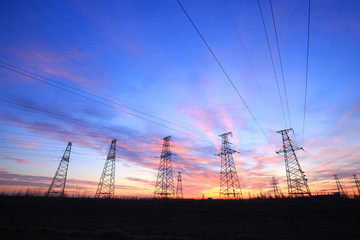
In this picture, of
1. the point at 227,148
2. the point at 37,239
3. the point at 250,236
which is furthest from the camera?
the point at 227,148

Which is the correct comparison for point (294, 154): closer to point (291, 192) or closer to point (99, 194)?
point (291, 192)

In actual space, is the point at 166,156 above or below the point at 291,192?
above

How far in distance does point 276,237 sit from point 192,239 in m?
6.55

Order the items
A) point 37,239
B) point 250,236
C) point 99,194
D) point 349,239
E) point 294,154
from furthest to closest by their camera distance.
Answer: point 99,194
point 294,154
point 250,236
point 349,239
point 37,239

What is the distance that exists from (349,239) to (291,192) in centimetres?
2931

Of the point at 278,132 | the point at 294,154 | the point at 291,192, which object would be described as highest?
the point at 278,132

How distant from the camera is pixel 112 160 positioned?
48000 millimetres

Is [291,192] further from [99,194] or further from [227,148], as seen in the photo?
[99,194]

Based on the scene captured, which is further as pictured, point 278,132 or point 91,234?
point 278,132

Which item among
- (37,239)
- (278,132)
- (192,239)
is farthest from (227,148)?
(37,239)

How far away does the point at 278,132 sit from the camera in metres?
38.2

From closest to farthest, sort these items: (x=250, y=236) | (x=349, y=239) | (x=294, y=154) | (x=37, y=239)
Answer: (x=37, y=239) → (x=349, y=239) → (x=250, y=236) → (x=294, y=154)

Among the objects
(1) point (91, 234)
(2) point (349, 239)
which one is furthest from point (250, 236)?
(1) point (91, 234)

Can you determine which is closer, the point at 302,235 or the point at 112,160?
the point at 302,235
